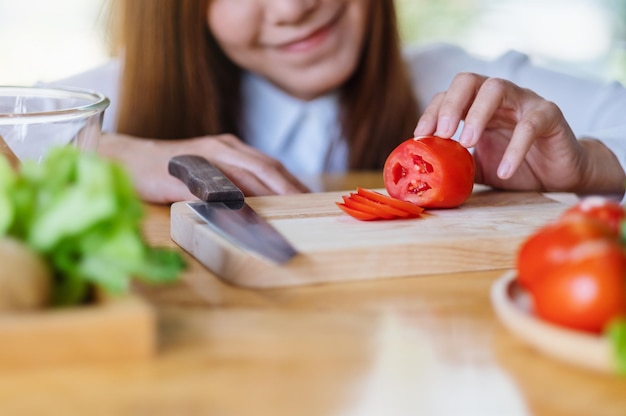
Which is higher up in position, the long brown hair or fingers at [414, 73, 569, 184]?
fingers at [414, 73, 569, 184]

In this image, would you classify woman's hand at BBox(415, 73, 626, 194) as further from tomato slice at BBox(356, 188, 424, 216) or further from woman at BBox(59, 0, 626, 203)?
tomato slice at BBox(356, 188, 424, 216)

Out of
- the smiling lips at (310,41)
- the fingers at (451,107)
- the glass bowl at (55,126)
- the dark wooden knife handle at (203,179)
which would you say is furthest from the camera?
the smiling lips at (310,41)

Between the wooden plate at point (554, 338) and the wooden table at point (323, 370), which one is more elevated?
the wooden plate at point (554, 338)

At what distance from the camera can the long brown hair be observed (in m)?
2.18

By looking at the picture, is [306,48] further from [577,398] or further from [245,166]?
[577,398]

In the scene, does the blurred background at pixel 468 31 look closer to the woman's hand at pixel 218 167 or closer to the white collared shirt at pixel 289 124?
the white collared shirt at pixel 289 124

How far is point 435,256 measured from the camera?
1.07 m

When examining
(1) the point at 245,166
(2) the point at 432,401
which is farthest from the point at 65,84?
(2) the point at 432,401

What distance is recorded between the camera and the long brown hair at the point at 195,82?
7.16 feet

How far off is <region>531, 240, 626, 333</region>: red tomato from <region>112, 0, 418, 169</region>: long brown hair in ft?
5.04

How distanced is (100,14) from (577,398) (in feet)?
6.94

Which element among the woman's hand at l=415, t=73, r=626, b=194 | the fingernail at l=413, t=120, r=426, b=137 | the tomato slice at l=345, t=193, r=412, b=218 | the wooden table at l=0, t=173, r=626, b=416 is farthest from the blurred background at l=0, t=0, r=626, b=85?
the wooden table at l=0, t=173, r=626, b=416

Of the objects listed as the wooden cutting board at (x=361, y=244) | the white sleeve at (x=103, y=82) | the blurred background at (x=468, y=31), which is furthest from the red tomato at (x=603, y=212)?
the blurred background at (x=468, y=31)

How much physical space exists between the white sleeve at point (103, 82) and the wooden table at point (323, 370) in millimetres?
1613
